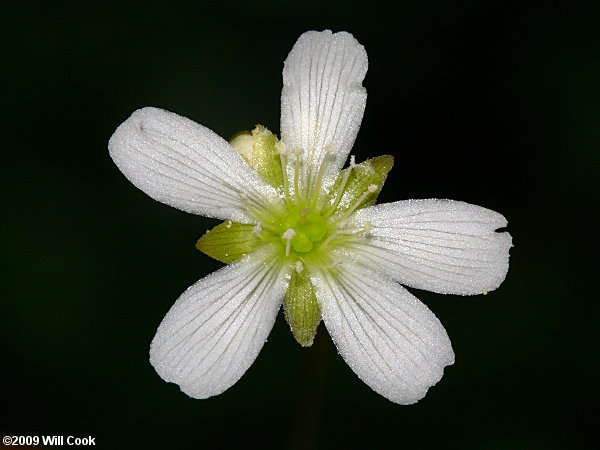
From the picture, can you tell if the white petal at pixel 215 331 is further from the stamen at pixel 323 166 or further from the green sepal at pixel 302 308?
the stamen at pixel 323 166

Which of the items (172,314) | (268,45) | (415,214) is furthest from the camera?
(268,45)

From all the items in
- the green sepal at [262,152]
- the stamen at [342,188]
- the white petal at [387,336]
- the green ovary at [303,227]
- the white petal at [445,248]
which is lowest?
the white petal at [387,336]

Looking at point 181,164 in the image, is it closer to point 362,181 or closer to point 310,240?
point 310,240

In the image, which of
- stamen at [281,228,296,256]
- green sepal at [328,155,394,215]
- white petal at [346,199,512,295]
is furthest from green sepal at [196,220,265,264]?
white petal at [346,199,512,295]

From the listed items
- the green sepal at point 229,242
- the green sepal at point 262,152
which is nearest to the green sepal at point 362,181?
the green sepal at point 262,152

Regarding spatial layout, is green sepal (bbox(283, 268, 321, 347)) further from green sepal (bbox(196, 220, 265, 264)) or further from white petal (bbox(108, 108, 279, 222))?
white petal (bbox(108, 108, 279, 222))

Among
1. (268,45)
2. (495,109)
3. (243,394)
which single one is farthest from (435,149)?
(243,394)

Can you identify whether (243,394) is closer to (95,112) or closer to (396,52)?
(95,112)
